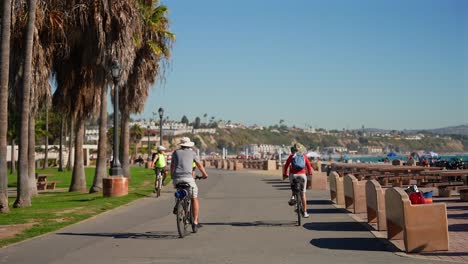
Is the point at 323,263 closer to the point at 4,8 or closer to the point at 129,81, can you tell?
the point at 4,8

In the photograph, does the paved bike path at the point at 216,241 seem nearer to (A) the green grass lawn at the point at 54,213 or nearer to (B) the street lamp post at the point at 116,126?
(A) the green grass lawn at the point at 54,213

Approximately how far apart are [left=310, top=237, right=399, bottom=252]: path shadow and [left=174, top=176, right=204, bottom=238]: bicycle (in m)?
2.37

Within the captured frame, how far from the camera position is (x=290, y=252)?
9633mm

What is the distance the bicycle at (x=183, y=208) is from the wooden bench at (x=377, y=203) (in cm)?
346

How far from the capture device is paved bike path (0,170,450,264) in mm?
9242

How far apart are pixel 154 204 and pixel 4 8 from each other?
707cm

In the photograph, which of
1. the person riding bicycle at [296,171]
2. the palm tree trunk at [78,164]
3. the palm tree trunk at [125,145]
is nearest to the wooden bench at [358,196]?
the person riding bicycle at [296,171]

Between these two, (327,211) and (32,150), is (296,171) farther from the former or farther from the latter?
(32,150)

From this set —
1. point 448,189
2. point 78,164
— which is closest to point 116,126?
point 78,164

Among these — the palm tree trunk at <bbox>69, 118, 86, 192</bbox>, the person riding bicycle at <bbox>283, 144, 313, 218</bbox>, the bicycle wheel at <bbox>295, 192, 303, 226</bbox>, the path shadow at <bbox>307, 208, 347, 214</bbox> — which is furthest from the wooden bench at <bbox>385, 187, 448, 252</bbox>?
the palm tree trunk at <bbox>69, 118, 86, 192</bbox>

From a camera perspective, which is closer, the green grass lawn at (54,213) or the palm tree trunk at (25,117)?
the green grass lawn at (54,213)

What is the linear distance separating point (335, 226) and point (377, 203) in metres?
1.19

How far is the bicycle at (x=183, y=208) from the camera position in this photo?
1138cm

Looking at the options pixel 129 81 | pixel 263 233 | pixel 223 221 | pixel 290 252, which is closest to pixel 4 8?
pixel 223 221
